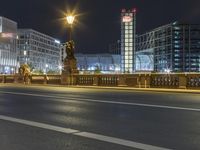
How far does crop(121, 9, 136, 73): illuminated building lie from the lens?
595 ft

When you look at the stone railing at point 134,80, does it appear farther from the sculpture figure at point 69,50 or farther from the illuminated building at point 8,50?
the illuminated building at point 8,50

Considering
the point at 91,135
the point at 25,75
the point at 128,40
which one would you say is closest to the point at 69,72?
the point at 25,75

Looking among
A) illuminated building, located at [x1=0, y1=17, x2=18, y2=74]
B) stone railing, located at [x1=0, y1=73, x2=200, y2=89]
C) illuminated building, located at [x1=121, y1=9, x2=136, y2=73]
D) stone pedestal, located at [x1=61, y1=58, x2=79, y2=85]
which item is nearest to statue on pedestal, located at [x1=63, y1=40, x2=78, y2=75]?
stone pedestal, located at [x1=61, y1=58, x2=79, y2=85]

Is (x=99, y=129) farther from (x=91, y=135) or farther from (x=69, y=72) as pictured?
(x=69, y=72)

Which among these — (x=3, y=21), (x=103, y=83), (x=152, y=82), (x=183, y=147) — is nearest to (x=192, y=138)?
(x=183, y=147)

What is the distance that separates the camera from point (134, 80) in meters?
36.2

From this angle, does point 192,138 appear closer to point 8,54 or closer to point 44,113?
point 44,113

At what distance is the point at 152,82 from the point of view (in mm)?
35000

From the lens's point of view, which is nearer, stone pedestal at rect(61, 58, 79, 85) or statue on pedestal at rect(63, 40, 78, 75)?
stone pedestal at rect(61, 58, 79, 85)

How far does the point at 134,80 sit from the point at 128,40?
5920 inches

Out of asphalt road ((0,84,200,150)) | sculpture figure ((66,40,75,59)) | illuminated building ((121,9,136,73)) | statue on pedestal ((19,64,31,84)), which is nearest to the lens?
asphalt road ((0,84,200,150))

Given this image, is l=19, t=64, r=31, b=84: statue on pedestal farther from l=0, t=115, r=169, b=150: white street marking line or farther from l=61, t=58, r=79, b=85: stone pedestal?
l=0, t=115, r=169, b=150: white street marking line

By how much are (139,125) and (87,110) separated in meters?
4.00

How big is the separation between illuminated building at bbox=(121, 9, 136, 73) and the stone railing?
13563cm
